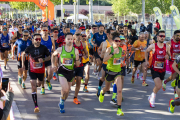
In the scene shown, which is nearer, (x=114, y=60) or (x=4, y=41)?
(x=114, y=60)

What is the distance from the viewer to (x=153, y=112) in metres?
6.27

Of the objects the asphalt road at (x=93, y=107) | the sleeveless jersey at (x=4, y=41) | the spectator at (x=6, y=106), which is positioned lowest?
the asphalt road at (x=93, y=107)

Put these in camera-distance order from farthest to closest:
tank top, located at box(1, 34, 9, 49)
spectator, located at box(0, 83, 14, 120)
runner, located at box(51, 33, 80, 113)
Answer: tank top, located at box(1, 34, 9, 49)
runner, located at box(51, 33, 80, 113)
spectator, located at box(0, 83, 14, 120)

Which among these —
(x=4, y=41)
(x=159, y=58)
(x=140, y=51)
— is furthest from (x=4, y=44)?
(x=159, y=58)

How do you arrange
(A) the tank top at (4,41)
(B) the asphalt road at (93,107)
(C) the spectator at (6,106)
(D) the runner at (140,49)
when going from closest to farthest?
(C) the spectator at (6,106)
(B) the asphalt road at (93,107)
(D) the runner at (140,49)
(A) the tank top at (4,41)

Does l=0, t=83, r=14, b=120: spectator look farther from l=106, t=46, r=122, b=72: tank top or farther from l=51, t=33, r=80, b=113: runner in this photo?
l=106, t=46, r=122, b=72: tank top

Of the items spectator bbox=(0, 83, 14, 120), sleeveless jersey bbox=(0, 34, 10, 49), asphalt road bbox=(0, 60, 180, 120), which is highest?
sleeveless jersey bbox=(0, 34, 10, 49)

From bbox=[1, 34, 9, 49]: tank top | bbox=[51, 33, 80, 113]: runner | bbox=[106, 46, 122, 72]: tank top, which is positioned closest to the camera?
bbox=[51, 33, 80, 113]: runner

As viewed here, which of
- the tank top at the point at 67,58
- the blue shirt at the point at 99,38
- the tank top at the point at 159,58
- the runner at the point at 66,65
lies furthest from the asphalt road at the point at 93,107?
the blue shirt at the point at 99,38

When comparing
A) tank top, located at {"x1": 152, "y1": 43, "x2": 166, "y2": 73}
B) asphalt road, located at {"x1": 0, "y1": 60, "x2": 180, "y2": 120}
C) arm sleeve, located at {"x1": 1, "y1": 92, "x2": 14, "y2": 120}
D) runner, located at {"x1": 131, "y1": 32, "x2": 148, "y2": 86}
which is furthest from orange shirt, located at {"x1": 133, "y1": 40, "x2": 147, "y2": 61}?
arm sleeve, located at {"x1": 1, "y1": 92, "x2": 14, "y2": 120}

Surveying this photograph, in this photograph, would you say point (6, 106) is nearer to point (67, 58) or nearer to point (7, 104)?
point (7, 104)

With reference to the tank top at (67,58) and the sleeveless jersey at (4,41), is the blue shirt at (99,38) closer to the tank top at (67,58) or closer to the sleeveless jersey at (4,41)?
the tank top at (67,58)

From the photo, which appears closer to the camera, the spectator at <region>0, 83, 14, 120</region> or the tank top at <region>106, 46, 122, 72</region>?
the spectator at <region>0, 83, 14, 120</region>

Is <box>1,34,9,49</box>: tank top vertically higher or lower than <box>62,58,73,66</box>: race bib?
higher
